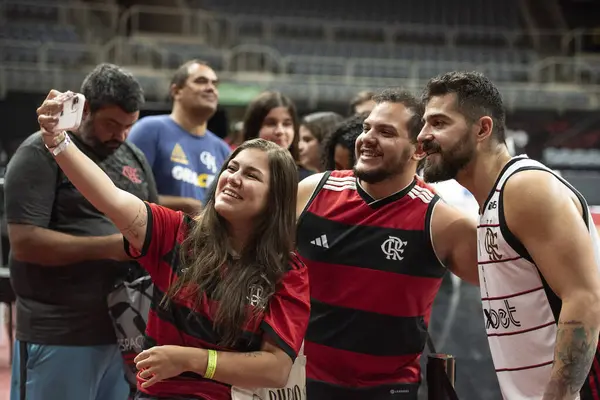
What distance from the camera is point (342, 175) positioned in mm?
3000

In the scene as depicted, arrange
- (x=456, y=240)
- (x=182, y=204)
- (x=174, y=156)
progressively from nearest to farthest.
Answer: (x=456, y=240) < (x=182, y=204) < (x=174, y=156)

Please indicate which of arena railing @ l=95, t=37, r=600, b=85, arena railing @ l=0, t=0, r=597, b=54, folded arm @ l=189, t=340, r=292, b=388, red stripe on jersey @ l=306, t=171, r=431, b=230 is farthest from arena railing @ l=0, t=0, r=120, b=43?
folded arm @ l=189, t=340, r=292, b=388

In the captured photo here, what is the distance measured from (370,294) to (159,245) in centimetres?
83

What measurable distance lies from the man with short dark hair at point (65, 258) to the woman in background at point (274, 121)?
1.23 meters

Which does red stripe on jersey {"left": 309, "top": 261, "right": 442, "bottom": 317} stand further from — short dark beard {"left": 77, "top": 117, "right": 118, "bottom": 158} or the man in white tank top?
short dark beard {"left": 77, "top": 117, "right": 118, "bottom": 158}

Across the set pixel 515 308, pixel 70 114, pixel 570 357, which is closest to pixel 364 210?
pixel 515 308

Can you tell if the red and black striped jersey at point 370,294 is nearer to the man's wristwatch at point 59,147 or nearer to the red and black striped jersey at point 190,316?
the red and black striped jersey at point 190,316

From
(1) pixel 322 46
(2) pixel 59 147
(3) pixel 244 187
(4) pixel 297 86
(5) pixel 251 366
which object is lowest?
(5) pixel 251 366

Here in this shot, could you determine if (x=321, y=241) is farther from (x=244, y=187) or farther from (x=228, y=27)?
(x=228, y=27)

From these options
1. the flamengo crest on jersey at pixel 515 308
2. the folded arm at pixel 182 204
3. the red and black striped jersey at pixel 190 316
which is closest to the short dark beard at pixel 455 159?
the flamengo crest on jersey at pixel 515 308

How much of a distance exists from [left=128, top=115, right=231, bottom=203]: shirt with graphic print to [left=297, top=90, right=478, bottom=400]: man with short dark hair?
1.34 m

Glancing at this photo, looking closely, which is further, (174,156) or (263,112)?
(263,112)

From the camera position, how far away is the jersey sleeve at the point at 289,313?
2.22 metres

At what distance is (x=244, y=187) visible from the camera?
235cm
